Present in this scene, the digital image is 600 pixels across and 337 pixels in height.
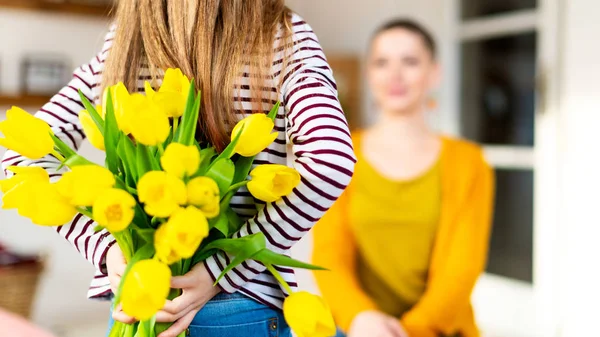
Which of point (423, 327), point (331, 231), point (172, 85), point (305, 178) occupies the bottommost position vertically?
point (423, 327)

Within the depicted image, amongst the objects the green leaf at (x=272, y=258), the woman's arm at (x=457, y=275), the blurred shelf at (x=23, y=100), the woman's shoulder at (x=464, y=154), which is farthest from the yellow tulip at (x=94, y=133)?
the blurred shelf at (x=23, y=100)

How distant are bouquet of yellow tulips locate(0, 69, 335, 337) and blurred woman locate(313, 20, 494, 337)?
0.83m

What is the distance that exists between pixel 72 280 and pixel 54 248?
16 cm

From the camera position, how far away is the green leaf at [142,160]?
0.68 meters

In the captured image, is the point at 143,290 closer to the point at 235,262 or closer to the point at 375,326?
the point at 235,262

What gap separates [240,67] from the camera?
826mm

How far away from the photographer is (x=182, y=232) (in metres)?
0.63

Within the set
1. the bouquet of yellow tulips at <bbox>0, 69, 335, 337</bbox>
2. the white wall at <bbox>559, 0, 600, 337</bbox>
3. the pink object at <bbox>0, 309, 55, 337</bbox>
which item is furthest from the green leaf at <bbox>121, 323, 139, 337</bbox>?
the white wall at <bbox>559, 0, 600, 337</bbox>

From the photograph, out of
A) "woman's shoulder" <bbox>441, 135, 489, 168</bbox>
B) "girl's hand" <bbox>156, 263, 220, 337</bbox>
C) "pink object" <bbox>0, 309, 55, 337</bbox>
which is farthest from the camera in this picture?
"woman's shoulder" <bbox>441, 135, 489, 168</bbox>

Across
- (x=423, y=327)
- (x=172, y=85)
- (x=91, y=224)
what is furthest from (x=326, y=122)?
(x=423, y=327)

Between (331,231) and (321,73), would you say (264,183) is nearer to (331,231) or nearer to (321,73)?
(321,73)

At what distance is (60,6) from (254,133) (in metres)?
2.34

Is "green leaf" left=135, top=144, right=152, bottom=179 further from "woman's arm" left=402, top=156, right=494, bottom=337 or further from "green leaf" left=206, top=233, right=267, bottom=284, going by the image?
"woman's arm" left=402, top=156, right=494, bottom=337

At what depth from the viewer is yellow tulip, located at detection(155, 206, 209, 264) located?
628 millimetres
